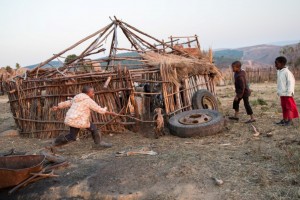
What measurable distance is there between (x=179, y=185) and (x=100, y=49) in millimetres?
6082

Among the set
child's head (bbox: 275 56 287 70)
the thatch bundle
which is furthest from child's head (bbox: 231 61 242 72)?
the thatch bundle

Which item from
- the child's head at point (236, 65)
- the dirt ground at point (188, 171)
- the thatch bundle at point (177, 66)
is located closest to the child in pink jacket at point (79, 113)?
the dirt ground at point (188, 171)

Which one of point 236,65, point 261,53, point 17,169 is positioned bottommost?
point 261,53

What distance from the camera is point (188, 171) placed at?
15.5ft

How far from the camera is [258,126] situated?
24.9ft

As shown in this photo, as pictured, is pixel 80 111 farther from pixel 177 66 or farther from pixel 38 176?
pixel 177 66

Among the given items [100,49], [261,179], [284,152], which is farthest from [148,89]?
[261,179]

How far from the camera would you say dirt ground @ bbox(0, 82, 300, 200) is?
4.14 meters

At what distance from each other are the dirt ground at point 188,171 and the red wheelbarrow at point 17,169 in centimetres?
31

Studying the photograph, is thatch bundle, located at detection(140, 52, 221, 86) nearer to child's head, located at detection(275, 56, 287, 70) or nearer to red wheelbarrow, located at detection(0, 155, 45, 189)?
child's head, located at detection(275, 56, 287, 70)

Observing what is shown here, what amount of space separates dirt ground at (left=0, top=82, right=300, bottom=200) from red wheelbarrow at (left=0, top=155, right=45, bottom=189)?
1.01ft

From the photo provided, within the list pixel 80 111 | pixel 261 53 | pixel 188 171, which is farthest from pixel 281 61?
pixel 261 53

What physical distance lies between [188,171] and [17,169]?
248cm

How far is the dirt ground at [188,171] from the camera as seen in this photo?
414cm
